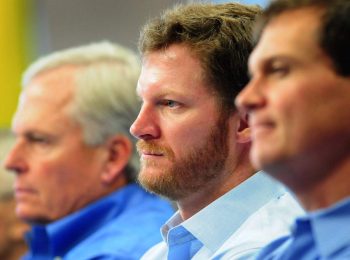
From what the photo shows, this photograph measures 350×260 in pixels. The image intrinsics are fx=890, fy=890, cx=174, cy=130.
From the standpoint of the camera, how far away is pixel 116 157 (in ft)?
7.99

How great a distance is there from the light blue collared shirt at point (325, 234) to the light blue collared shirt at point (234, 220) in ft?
1.06

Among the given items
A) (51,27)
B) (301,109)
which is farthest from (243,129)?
(51,27)

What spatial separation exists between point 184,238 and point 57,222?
0.79 metres

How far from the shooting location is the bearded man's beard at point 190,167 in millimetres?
1674

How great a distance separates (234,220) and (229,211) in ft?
0.06

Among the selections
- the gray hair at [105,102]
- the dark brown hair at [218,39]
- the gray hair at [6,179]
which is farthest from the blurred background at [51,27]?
the dark brown hair at [218,39]

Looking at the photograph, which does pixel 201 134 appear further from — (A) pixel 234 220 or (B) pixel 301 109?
(B) pixel 301 109

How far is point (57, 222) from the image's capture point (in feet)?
7.81

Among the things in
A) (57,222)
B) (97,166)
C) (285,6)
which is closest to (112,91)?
(97,166)

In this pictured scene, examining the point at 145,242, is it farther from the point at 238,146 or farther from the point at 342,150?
the point at 342,150

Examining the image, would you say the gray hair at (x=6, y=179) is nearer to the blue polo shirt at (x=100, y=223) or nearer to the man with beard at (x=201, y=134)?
the blue polo shirt at (x=100, y=223)

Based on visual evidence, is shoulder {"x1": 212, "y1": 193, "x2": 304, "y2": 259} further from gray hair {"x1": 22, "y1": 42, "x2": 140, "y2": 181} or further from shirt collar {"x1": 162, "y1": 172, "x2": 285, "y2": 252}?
gray hair {"x1": 22, "y1": 42, "x2": 140, "y2": 181}

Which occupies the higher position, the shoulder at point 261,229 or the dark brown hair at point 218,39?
the dark brown hair at point 218,39

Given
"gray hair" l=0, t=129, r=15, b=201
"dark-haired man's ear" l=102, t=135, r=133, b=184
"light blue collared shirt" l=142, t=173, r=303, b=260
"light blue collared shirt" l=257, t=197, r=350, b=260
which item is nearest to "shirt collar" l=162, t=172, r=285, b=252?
"light blue collared shirt" l=142, t=173, r=303, b=260
